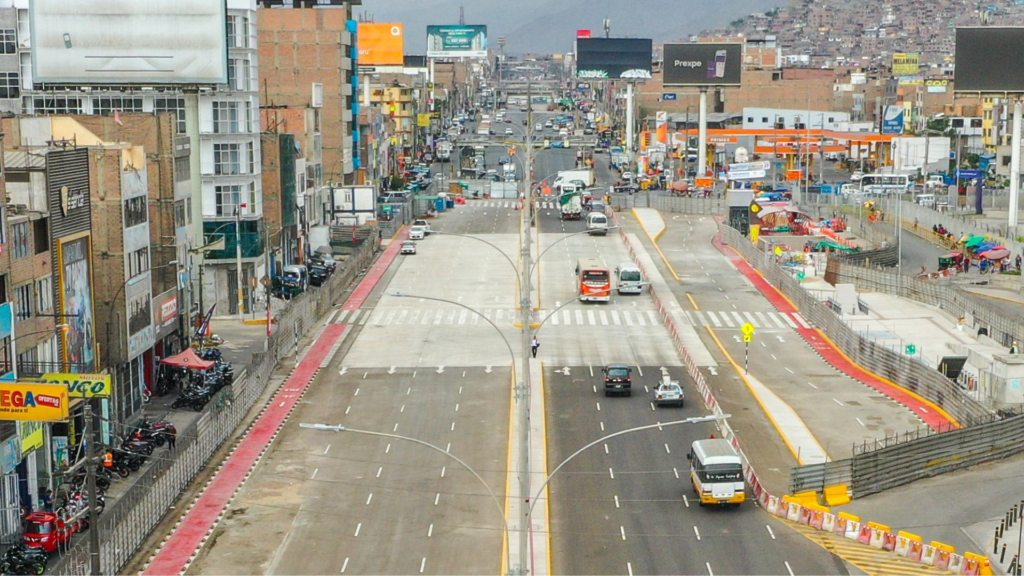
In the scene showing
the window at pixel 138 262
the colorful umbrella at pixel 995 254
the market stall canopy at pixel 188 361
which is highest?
the window at pixel 138 262

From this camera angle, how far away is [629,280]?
95.6m

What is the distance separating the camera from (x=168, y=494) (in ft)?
157

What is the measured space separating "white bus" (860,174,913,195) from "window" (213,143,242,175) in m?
86.3

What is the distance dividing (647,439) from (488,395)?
10.4 meters

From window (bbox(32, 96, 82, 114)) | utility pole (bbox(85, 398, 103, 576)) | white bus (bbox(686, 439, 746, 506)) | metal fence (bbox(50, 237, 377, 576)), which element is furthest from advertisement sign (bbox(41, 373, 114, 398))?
window (bbox(32, 96, 82, 114))

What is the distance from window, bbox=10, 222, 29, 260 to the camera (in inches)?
1889

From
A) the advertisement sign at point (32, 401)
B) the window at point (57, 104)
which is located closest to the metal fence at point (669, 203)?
the window at point (57, 104)

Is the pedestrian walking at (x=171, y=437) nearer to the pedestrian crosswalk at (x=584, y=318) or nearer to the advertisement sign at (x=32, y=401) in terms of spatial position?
the advertisement sign at (x=32, y=401)

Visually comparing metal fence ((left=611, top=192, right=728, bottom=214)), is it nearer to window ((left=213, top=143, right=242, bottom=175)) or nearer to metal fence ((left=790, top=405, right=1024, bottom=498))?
window ((left=213, top=143, right=242, bottom=175))

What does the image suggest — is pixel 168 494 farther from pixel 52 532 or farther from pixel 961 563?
pixel 961 563

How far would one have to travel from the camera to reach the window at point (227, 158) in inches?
3659

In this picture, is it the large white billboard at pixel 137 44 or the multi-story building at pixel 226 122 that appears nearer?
the large white billboard at pixel 137 44

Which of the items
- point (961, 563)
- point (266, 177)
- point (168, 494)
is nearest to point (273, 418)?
point (168, 494)

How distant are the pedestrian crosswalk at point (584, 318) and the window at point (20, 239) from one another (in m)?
37.6
